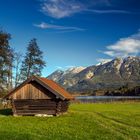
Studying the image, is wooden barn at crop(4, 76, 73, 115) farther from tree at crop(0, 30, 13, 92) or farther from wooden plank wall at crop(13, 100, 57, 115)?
tree at crop(0, 30, 13, 92)

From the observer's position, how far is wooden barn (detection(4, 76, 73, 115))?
1759 inches

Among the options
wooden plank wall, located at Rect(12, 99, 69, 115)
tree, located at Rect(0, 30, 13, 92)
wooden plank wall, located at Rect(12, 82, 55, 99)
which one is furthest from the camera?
tree, located at Rect(0, 30, 13, 92)

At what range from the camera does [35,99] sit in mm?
45125

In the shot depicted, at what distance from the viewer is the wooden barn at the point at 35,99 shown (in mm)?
44688

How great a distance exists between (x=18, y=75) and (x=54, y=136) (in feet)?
183

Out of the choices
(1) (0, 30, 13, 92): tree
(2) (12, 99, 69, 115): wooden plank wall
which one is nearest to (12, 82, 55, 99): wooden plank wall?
(2) (12, 99, 69, 115): wooden plank wall

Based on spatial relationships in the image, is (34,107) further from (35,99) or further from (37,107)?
(35,99)

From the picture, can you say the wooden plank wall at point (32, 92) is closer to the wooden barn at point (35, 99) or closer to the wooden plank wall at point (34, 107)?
the wooden barn at point (35, 99)

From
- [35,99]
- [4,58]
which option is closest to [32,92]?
[35,99]

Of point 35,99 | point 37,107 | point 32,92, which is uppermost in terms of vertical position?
point 32,92

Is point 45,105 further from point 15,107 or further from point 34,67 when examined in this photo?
point 34,67

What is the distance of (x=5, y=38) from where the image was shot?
64812 mm

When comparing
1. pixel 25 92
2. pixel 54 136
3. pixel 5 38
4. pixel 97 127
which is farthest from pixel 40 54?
pixel 54 136

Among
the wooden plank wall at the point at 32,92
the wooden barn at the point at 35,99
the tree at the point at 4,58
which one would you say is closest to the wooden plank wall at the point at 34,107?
the wooden barn at the point at 35,99
